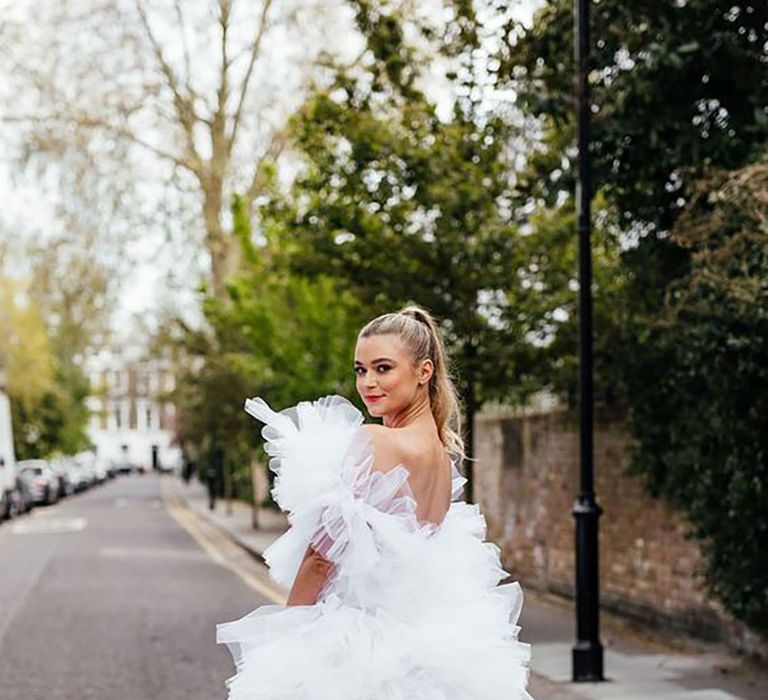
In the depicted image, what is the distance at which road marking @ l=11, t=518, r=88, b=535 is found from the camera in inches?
1246

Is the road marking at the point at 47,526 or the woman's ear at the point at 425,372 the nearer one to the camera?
the woman's ear at the point at 425,372

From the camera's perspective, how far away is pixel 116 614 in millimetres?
14461

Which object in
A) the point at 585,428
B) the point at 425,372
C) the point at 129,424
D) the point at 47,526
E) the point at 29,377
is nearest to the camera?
the point at 425,372

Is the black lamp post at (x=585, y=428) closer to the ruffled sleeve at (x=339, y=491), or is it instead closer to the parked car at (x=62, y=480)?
the ruffled sleeve at (x=339, y=491)

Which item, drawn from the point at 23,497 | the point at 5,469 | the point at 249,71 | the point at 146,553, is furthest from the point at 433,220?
the point at 23,497

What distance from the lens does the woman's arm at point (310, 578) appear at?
369 centimetres

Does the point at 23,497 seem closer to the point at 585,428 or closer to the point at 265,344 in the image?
the point at 265,344

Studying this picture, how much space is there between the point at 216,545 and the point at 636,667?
17116 millimetres

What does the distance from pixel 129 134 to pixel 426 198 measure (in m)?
23.7

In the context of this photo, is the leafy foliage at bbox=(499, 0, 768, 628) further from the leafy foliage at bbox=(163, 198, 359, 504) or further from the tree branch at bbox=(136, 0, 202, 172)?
the tree branch at bbox=(136, 0, 202, 172)

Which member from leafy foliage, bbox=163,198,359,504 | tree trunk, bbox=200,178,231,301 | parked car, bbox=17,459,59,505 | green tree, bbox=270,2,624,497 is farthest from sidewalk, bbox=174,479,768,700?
parked car, bbox=17,459,59,505

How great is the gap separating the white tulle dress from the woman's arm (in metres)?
0.02

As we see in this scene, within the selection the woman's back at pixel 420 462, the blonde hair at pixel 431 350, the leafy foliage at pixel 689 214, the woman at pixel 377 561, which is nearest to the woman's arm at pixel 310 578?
the woman at pixel 377 561

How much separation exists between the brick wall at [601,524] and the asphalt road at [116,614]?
3185mm
